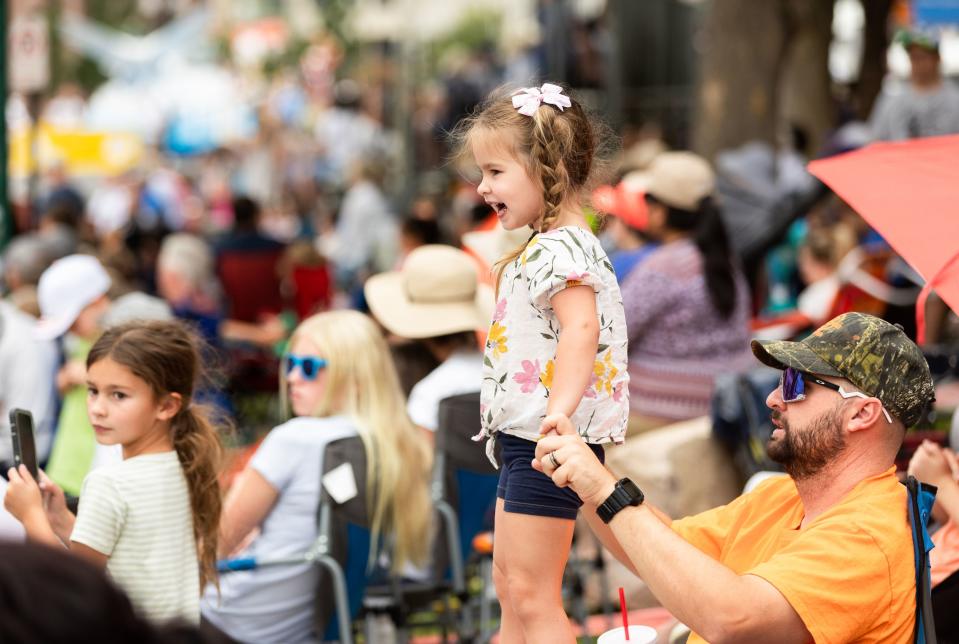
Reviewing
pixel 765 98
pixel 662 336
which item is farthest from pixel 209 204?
pixel 662 336

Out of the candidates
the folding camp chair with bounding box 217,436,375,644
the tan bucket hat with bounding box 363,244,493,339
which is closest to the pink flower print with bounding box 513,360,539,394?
the folding camp chair with bounding box 217,436,375,644

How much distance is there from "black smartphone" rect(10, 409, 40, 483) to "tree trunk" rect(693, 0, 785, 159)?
865 cm

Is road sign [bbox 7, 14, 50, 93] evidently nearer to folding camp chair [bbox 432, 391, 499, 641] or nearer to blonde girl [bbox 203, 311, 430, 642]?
blonde girl [bbox 203, 311, 430, 642]

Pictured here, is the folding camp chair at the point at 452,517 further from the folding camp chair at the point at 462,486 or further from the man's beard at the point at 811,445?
the man's beard at the point at 811,445

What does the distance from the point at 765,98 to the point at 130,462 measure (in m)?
8.63

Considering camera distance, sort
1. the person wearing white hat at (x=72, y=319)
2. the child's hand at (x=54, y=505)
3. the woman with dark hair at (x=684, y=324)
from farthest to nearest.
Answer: the woman with dark hair at (x=684, y=324) → the person wearing white hat at (x=72, y=319) → the child's hand at (x=54, y=505)

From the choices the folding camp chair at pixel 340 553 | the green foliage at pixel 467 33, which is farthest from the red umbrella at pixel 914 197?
the green foliage at pixel 467 33

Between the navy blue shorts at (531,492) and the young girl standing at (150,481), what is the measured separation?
87 cm

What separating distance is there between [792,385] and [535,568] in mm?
742

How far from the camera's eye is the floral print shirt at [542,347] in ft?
11.0

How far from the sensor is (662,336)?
21.6ft

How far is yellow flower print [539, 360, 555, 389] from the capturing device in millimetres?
3400

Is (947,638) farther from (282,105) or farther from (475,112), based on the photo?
(282,105)

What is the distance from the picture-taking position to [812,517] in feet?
10.5
